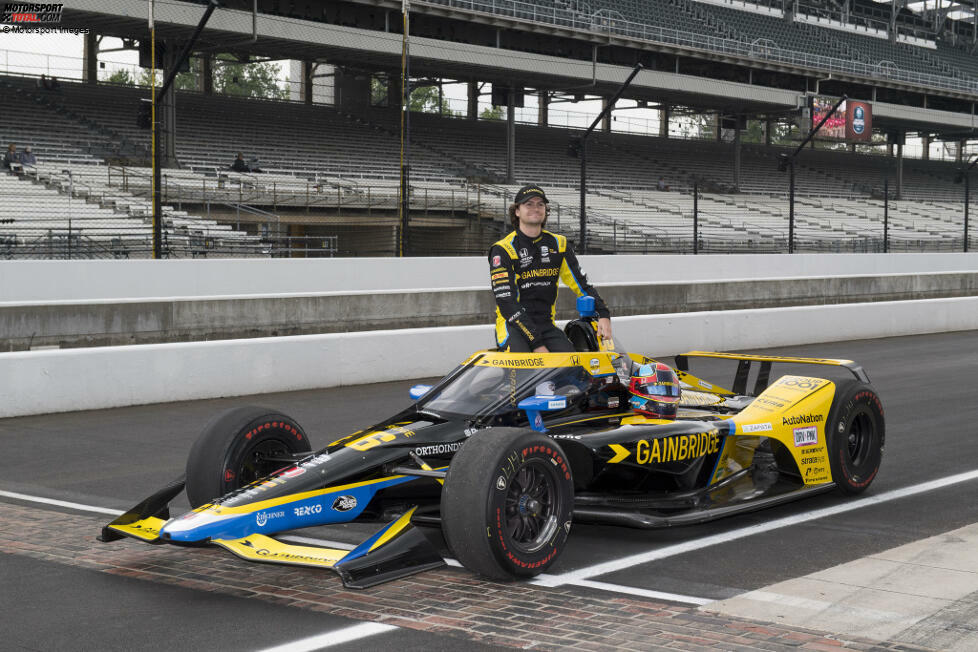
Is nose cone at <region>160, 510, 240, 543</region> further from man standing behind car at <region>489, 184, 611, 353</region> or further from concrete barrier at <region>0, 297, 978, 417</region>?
concrete barrier at <region>0, 297, 978, 417</region>

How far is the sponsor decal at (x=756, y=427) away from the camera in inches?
295

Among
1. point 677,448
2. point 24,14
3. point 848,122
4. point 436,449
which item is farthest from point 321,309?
point 848,122

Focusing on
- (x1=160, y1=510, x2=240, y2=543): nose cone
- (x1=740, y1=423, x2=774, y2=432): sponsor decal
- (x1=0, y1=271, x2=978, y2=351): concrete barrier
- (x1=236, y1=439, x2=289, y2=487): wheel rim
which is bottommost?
(x1=160, y1=510, x2=240, y2=543): nose cone

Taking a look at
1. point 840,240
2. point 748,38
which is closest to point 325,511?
point 840,240

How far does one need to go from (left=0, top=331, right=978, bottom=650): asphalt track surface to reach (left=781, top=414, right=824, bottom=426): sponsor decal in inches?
21.9

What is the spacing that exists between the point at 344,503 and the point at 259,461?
39.3 inches

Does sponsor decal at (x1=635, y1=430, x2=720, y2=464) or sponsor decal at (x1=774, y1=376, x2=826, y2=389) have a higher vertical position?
sponsor decal at (x1=774, y1=376, x2=826, y2=389)

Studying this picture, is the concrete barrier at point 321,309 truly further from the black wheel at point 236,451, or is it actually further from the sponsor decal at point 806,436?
the sponsor decal at point 806,436

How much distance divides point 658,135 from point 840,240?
1871cm

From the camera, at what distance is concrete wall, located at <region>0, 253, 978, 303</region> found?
18328mm

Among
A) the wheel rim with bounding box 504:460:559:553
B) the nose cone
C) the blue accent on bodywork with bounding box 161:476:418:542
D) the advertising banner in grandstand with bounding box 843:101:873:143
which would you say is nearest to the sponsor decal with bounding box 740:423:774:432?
the wheel rim with bounding box 504:460:559:553

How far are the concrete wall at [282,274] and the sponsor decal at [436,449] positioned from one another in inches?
480

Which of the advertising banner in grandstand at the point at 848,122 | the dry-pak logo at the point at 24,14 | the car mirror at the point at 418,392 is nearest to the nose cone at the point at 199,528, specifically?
the car mirror at the point at 418,392

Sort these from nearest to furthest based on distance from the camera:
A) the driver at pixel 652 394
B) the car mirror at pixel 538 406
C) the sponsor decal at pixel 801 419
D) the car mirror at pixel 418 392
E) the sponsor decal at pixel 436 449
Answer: the sponsor decal at pixel 436 449 → the car mirror at pixel 538 406 → the car mirror at pixel 418 392 → the driver at pixel 652 394 → the sponsor decal at pixel 801 419
